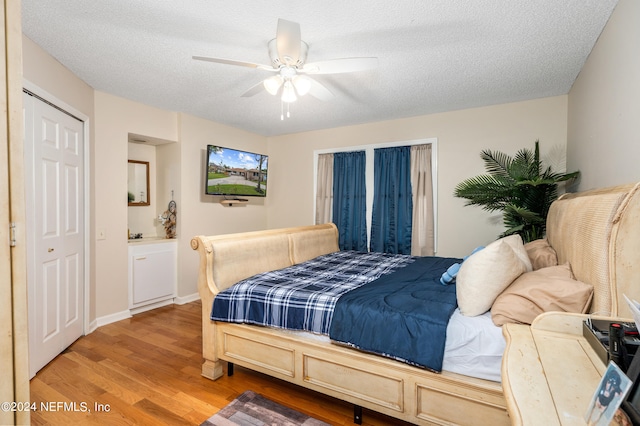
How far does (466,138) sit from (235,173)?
128 inches

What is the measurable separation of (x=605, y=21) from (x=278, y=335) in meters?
3.06

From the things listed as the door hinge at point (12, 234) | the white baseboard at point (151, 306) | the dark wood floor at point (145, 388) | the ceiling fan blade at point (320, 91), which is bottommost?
the dark wood floor at point (145, 388)

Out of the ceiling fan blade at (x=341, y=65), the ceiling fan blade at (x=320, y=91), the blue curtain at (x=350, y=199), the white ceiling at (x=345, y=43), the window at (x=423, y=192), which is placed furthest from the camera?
the blue curtain at (x=350, y=199)

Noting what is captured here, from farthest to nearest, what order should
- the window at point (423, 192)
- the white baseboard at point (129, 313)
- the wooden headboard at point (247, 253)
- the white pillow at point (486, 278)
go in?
the window at point (423, 192)
the white baseboard at point (129, 313)
the wooden headboard at point (247, 253)
the white pillow at point (486, 278)

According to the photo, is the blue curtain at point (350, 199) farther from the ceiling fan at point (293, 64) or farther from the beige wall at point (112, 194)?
the beige wall at point (112, 194)

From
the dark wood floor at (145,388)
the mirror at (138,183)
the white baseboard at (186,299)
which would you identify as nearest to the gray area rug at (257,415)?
the dark wood floor at (145,388)

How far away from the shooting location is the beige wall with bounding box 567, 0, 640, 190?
178 centimetres

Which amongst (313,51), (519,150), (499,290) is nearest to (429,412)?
(499,290)

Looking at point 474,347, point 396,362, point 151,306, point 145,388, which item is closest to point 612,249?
point 474,347

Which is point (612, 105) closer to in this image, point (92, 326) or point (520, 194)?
point (520, 194)

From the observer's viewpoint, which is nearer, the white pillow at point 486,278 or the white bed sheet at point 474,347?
the white bed sheet at point 474,347

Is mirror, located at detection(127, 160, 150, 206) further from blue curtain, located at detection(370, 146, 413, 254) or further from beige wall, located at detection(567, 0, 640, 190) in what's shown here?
beige wall, located at detection(567, 0, 640, 190)

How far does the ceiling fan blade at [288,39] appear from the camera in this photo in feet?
6.11

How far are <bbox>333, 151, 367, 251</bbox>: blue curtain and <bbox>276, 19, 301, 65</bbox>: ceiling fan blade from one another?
2798mm
